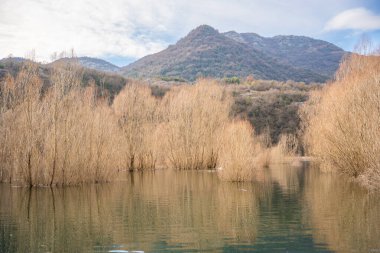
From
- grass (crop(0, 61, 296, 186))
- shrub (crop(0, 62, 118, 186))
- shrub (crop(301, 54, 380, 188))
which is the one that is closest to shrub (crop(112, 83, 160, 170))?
grass (crop(0, 61, 296, 186))

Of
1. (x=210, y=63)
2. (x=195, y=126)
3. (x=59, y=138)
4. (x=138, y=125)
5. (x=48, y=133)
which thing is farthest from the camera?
(x=210, y=63)

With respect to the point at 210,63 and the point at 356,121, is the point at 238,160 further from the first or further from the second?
the point at 210,63

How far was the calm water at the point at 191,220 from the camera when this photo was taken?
32.6 feet

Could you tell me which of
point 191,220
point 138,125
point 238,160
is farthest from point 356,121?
point 138,125

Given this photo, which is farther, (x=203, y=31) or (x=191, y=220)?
(x=203, y=31)

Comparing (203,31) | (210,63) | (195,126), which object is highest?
(203,31)

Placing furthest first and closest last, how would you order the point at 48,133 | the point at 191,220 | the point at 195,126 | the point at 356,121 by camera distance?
1. the point at 195,126
2. the point at 48,133
3. the point at 356,121
4. the point at 191,220

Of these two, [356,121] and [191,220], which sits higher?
[356,121]

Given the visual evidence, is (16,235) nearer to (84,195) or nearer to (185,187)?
(84,195)

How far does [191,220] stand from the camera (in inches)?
511

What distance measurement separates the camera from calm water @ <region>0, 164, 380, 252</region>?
9945 mm

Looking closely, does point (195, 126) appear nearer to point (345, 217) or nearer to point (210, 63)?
point (345, 217)

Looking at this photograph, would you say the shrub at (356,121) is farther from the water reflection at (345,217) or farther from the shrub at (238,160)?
the shrub at (238,160)

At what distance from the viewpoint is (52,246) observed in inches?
399
